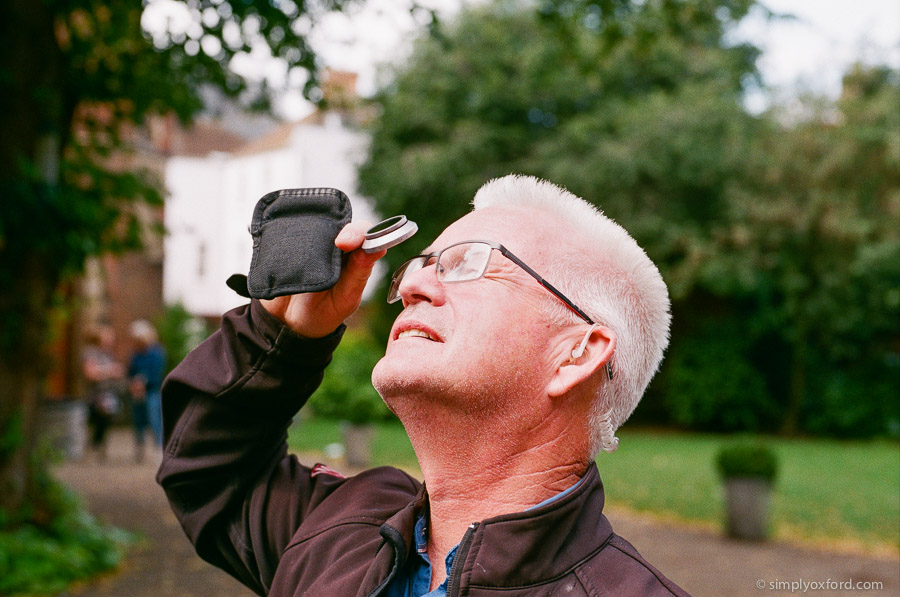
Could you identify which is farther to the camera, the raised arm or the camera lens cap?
the raised arm

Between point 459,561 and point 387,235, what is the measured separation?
689 mm

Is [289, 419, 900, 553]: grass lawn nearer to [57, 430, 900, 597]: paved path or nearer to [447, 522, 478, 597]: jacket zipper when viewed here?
[57, 430, 900, 597]: paved path

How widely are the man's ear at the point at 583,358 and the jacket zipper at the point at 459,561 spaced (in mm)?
333

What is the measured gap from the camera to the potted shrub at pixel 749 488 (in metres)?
8.64

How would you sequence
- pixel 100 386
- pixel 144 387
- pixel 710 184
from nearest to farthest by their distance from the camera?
pixel 144 387 → pixel 100 386 → pixel 710 184

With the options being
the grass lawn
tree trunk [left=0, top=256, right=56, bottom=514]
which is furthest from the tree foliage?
tree trunk [left=0, top=256, right=56, bottom=514]

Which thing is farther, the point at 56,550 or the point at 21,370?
the point at 21,370

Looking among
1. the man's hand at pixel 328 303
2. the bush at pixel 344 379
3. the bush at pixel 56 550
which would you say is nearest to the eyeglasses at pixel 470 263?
the man's hand at pixel 328 303

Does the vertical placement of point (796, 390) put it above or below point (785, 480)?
below

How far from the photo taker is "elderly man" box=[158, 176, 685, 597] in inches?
62.9

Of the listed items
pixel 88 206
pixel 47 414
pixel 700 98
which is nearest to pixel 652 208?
pixel 700 98

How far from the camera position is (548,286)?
68.2 inches

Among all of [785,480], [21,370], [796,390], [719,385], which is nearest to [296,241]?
[21,370]

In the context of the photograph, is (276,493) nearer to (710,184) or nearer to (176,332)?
(710,184)
